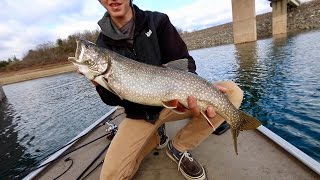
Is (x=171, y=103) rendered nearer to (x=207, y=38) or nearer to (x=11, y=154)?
(x=11, y=154)

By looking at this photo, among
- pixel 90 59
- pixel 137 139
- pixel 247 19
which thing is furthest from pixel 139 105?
pixel 247 19

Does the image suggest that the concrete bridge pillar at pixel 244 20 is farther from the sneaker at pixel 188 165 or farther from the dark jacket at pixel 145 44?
the sneaker at pixel 188 165

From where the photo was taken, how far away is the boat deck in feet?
11.1

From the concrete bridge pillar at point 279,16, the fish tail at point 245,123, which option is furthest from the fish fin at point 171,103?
the concrete bridge pillar at point 279,16

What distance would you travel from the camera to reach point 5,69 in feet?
250

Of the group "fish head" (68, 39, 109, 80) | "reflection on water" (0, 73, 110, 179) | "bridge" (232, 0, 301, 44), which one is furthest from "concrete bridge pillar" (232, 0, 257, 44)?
"fish head" (68, 39, 109, 80)

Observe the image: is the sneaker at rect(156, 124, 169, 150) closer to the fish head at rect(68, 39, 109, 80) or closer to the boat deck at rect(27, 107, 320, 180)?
the boat deck at rect(27, 107, 320, 180)

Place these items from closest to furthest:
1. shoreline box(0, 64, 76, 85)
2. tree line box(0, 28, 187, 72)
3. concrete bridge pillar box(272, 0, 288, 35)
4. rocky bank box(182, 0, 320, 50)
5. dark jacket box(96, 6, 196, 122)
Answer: dark jacket box(96, 6, 196, 122), concrete bridge pillar box(272, 0, 288, 35), rocky bank box(182, 0, 320, 50), shoreline box(0, 64, 76, 85), tree line box(0, 28, 187, 72)

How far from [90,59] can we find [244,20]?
144 ft

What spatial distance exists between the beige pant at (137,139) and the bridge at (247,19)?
4199cm

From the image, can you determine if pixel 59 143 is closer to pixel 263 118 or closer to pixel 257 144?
pixel 263 118

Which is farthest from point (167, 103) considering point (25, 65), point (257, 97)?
point (25, 65)

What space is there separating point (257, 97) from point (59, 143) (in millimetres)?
8105

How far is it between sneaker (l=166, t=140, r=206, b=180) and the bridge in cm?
4230
